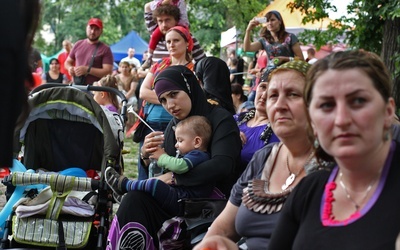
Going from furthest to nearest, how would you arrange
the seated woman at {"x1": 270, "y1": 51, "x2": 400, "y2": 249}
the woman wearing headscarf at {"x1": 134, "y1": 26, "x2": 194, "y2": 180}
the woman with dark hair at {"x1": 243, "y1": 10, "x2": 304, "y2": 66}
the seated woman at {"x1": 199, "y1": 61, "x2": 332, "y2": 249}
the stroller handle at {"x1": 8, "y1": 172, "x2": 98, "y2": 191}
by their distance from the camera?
1. the woman with dark hair at {"x1": 243, "y1": 10, "x2": 304, "y2": 66}
2. the woman wearing headscarf at {"x1": 134, "y1": 26, "x2": 194, "y2": 180}
3. the stroller handle at {"x1": 8, "y1": 172, "x2": 98, "y2": 191}
4. the seated woman at {"x1": 199, "y1": 61, "x2": 332, "y2": 249}
5. the seated woman at {"x1": 270, "y1": 51, "x2": 400, "y2": 249}

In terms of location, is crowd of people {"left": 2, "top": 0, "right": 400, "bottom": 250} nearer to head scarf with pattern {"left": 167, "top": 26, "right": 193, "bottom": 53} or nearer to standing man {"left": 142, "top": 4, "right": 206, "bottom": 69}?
head scarf with pattern {"left": 167, "top": 26, "right": 193, "bottom": 53}

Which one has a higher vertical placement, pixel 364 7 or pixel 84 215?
pixel 364 7

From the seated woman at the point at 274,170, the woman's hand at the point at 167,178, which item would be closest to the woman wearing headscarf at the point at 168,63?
the woman's hand at the point at 167,178

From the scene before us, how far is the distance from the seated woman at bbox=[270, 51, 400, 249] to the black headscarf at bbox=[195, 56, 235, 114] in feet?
12.3

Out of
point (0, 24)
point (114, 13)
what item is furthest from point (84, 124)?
point (114, 13)

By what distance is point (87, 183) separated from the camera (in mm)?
5836

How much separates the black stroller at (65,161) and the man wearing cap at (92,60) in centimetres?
336

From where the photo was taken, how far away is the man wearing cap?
35.3 ft

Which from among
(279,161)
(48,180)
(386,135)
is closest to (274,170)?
(279,161)

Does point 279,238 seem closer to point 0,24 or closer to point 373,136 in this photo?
point 373,136

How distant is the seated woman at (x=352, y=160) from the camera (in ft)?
8.79

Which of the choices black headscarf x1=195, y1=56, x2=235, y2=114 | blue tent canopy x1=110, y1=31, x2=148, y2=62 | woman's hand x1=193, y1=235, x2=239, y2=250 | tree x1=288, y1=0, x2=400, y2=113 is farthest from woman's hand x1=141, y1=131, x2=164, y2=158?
blue tent canopy x1=110, y1=31, x2=148, y2=62

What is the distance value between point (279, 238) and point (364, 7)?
6.67 metres

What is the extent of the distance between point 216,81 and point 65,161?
1.44 meters
